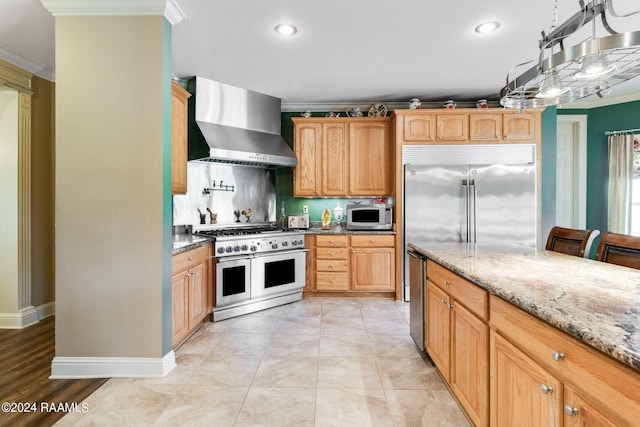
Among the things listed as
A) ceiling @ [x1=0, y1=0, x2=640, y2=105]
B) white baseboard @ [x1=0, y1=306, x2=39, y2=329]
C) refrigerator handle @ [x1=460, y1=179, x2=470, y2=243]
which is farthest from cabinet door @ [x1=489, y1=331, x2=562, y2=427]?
white baseboard @ [x1=0, y1=306, x2=39, y2=329]

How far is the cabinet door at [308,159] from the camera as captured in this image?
4.51m

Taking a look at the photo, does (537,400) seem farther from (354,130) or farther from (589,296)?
(354,130)

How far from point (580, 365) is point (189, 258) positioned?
9.03 ft

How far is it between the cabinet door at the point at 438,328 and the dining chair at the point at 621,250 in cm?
105

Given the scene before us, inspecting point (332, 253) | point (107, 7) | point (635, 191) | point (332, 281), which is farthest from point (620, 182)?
point (107, 7)

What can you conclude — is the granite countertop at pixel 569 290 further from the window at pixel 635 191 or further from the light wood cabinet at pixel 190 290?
the window at pixel 635 191

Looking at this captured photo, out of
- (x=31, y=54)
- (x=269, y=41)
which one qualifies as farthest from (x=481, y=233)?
(x=31, y=54)

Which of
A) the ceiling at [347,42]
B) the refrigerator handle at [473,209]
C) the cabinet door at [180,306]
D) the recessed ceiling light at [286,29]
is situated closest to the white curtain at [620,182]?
the ceiling at [347,42]

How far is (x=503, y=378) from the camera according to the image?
135cm

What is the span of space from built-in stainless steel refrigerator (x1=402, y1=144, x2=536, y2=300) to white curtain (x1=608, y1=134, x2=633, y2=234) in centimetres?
125

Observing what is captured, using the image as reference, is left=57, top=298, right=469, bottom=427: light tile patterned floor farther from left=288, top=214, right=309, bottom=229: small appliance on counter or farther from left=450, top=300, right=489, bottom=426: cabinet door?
left=288, top=214, right=309, bottom=229: small appliance on counter

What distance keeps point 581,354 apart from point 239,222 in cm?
397

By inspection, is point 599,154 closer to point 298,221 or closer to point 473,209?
point 473,209

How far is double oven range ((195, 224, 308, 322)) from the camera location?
3.42 meters
